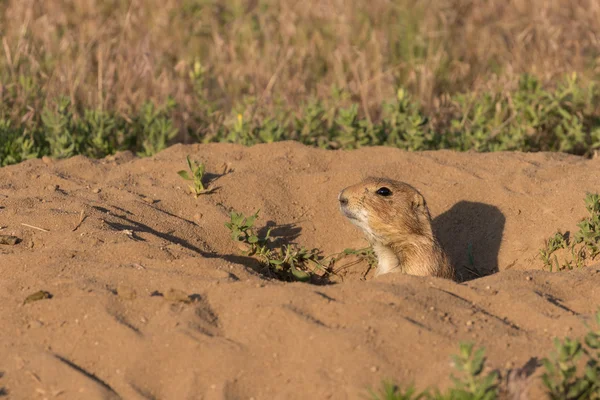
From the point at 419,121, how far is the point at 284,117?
1303mm

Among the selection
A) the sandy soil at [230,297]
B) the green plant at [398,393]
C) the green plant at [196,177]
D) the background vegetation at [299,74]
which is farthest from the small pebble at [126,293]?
the background vegetation at [299,74]

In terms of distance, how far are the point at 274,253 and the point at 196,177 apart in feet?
2.31

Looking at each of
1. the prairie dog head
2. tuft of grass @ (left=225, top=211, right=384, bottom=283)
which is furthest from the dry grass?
the prairie dog head

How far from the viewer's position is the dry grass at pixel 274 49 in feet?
24.1

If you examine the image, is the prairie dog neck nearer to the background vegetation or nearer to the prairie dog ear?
the prairie dog ear

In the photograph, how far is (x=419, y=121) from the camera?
6402mm

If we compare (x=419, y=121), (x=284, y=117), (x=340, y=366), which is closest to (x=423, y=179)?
(x=419, y=121)

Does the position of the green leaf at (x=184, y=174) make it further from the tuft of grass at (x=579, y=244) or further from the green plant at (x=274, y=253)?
the tuft of grass at (x=579, y=244)

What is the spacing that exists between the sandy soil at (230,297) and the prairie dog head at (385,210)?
45 centimetres

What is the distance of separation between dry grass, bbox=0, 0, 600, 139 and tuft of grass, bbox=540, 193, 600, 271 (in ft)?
8.55

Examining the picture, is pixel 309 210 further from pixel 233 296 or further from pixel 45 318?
pixel 45 318

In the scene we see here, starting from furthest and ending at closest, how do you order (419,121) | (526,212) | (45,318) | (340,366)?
(419,121)
(526,212)
(45,318)
(340,366)

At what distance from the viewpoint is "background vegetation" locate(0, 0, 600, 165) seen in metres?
6.66

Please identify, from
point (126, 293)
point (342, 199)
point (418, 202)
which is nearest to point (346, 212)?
point (342, 199)
